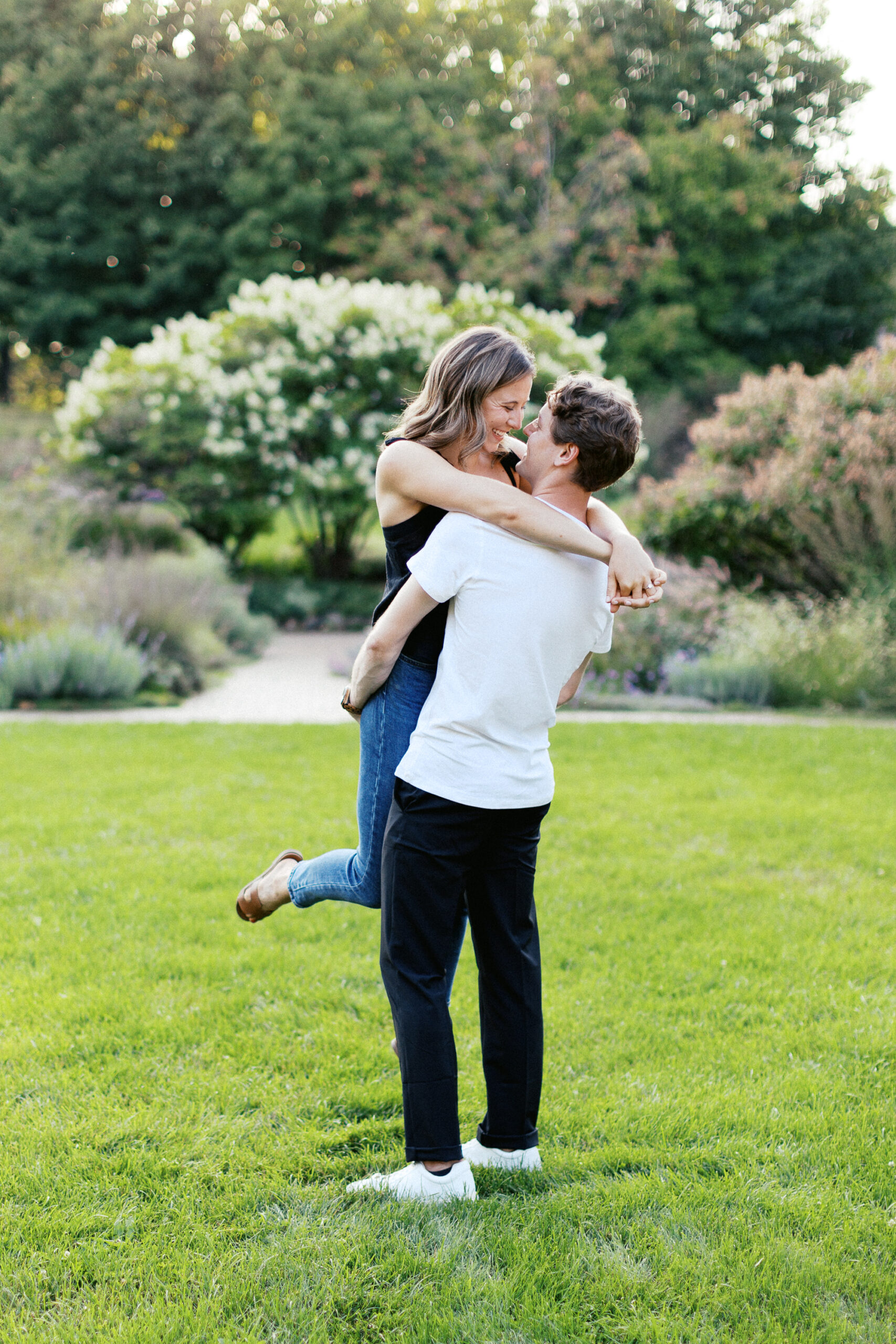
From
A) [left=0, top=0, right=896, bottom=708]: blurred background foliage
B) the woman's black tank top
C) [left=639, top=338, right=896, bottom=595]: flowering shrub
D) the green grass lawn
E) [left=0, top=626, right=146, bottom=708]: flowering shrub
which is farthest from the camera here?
[left=0, top=0, right=896, bottom=708]: blurred background foliage

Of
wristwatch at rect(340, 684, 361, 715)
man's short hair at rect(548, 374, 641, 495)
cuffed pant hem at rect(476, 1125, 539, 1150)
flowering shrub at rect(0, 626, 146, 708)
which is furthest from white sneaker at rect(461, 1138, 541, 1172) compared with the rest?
flowering shrub at rect(0, 626, 146, 708)

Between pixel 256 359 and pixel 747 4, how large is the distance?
2326 cm

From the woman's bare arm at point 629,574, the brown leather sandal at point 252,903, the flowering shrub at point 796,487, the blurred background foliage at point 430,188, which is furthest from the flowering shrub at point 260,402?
the woman's bare arm at point 629,574

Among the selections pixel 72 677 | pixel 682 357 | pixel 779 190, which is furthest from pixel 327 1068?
pixel 779 190

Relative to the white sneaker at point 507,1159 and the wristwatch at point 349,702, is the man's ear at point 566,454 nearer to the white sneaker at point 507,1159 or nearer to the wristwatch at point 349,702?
the wristwatch at point 349,702

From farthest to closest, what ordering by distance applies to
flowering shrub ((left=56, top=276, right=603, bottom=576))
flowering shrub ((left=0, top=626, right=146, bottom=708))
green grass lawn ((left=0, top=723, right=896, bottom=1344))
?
flowering shrub ((left=56, top=276, right=603, bottom=576)), flowering shrub ((left=0, top=626, right=146, bottom=708)), green grass lawn ((left=0, top=723, right=896, bottom=1344))

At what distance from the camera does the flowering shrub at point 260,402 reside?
13117 millimetres

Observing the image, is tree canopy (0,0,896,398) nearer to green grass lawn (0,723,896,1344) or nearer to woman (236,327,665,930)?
green grass lawn (0,723,896,1344)

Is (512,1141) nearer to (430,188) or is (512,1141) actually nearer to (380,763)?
(380,763)

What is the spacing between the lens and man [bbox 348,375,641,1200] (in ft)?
6.82

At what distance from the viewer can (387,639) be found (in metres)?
2.17

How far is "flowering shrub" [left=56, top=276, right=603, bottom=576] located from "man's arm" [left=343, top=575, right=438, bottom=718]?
10957 mm

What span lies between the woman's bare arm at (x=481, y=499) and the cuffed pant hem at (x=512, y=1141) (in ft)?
4.43

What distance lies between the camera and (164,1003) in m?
3.22
